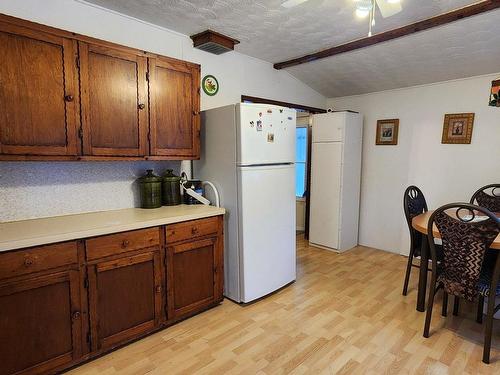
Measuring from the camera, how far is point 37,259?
1.61 metres

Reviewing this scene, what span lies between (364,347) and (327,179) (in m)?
2.30

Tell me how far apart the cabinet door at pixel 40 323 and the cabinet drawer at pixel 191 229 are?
651 millimetres

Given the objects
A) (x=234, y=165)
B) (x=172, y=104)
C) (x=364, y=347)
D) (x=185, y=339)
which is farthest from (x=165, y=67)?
(x=364, y=347)

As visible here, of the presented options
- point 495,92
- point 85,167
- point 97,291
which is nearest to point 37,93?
point 85,167

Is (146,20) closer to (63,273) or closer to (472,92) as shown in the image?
(63,273)

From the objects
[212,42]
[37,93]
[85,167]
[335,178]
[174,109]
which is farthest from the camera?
[335,178]

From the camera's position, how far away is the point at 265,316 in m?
2.45

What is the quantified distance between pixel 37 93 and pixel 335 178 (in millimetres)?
3255

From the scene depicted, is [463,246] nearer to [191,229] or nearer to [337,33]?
[191,229]

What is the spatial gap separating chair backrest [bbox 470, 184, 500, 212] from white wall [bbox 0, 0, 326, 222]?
2.82 m

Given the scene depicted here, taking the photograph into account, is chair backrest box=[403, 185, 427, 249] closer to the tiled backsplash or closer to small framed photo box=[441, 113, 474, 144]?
small framed photo box=[441, 113, 474, 144]

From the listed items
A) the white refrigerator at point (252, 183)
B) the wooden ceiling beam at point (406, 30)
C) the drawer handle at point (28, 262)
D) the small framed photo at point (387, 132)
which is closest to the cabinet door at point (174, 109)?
the white refrigerator at point (252, 183)

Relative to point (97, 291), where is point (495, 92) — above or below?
above

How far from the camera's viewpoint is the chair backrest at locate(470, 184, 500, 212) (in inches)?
116
